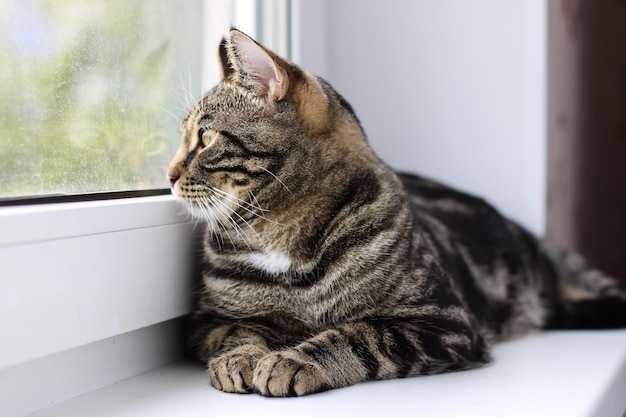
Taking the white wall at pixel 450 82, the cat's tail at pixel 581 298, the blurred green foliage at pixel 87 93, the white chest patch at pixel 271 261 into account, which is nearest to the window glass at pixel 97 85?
the blurred green foliage at pixel 87 93

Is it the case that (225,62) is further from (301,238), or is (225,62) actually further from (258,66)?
(301,238)

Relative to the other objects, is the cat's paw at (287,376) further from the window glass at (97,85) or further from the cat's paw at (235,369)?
the window glass at (97,85)

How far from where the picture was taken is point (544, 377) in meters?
1.19

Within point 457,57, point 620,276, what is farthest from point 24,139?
point 620,276

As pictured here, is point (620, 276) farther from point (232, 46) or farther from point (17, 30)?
point (17, 30)

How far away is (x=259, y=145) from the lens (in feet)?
3.97

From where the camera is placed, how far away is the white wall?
1.75 meters

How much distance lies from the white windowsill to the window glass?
31 centimetres

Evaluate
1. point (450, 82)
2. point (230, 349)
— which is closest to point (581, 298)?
point (450, 82)

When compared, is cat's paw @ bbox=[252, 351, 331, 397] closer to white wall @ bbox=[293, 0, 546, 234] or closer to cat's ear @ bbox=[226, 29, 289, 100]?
cat's ear @ bbox=[226, 29, 289, 100]

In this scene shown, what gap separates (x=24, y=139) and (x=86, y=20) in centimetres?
22

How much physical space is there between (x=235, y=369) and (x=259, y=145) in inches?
13.7

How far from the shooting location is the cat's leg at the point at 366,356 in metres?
1.05

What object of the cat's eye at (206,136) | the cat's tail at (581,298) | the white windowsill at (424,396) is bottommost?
the cat's tail at (581,298)
